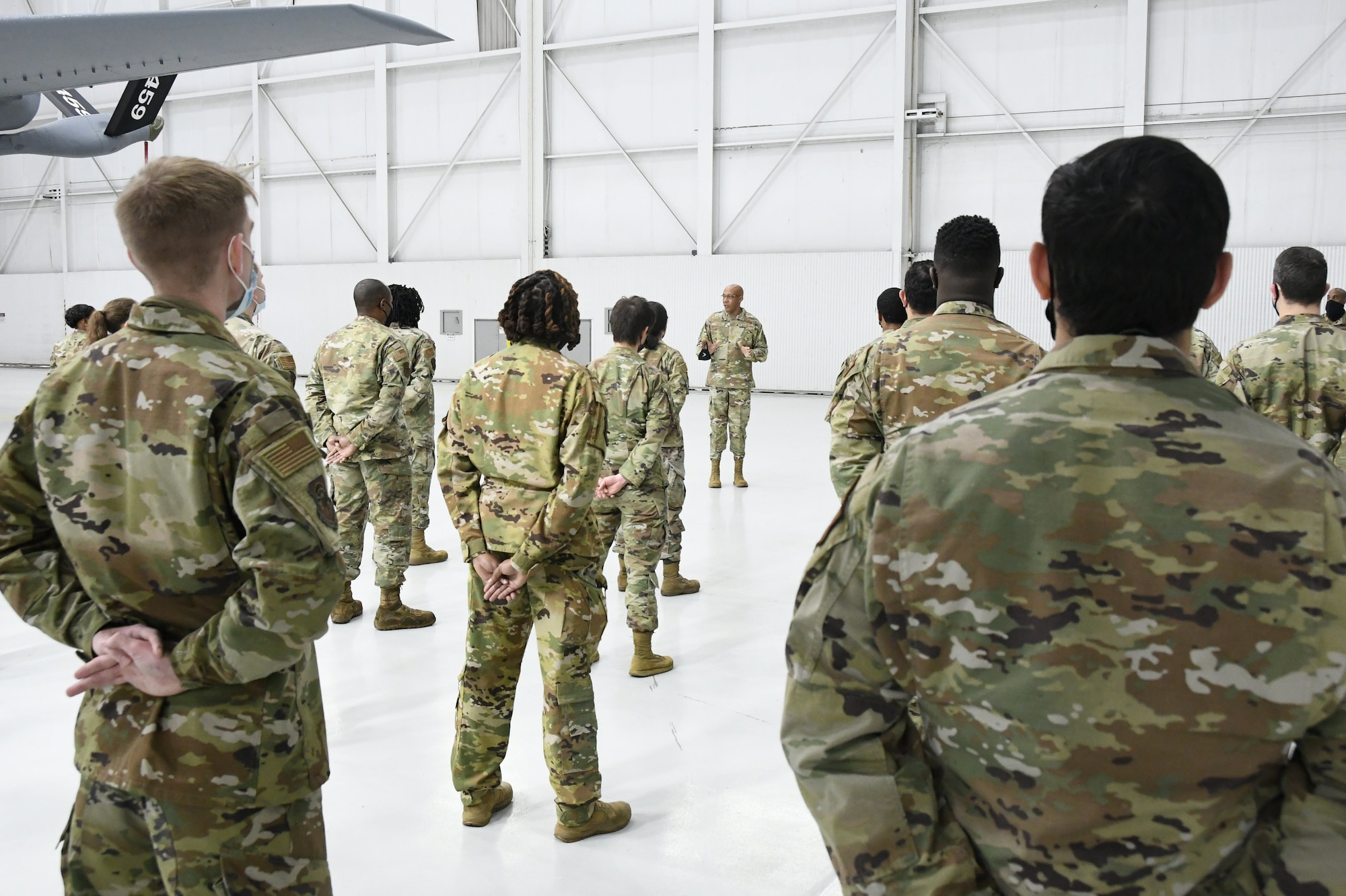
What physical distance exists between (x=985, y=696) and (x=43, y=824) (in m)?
3.40

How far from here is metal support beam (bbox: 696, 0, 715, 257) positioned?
16.8 meters

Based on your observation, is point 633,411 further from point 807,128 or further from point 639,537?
point 807,128

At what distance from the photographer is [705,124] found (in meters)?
16.9

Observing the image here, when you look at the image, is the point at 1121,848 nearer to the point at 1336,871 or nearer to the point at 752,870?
the point at 1336,871

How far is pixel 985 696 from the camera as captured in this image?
1194mm

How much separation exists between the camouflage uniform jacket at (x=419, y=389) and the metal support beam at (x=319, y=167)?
47.2ft

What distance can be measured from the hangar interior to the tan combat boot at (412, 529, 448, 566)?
0.15 metres

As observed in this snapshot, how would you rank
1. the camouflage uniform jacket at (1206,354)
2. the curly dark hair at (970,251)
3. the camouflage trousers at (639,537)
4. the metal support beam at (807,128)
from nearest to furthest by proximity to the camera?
the curly dark hair at (970,251), the camouflage trousers at (639,537), the camouflage uniform jacket at (1206,354), the metal support beam at (807,128)

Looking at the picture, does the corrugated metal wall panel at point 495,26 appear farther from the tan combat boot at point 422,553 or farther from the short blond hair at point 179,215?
the short blond hair at point 179,215

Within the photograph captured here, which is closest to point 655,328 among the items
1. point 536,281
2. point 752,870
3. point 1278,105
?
point 536,281

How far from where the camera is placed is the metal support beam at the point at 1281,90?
1329 centimetres

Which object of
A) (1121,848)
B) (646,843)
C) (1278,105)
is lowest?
(646,843)

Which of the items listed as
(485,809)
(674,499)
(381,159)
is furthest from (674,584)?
(381,159)

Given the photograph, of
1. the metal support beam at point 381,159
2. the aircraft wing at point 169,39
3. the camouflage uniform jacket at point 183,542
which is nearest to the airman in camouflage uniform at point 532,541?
the camouflage uniform jacket at point 183,542
